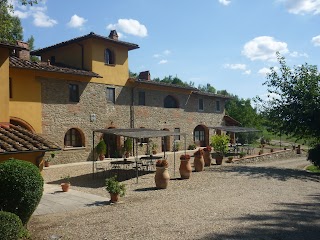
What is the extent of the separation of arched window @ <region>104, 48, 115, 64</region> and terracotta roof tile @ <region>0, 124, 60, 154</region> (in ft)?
43.5

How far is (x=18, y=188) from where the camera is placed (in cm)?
649

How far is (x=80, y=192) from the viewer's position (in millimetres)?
11789

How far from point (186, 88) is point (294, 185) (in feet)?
51.4

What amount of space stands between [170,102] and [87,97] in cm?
869

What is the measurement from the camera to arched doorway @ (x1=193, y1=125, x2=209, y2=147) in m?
30.2

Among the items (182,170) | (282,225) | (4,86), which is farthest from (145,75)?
(282,225)

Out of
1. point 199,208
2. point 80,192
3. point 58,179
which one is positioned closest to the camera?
point 199,208

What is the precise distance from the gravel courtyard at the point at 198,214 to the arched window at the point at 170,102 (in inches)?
534

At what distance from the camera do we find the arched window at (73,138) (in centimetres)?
2012

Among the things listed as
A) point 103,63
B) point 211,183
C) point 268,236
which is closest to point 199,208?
point 268,236

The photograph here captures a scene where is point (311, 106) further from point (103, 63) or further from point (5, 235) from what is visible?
point (5, 235)

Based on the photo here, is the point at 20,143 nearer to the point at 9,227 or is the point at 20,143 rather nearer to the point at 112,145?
the point at 9,227

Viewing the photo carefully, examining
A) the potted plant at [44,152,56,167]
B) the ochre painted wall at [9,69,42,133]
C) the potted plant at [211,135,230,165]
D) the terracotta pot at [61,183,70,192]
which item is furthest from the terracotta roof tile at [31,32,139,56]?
the terracotta pot at [61,183,70,192]

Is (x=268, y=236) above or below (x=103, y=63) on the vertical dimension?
below
